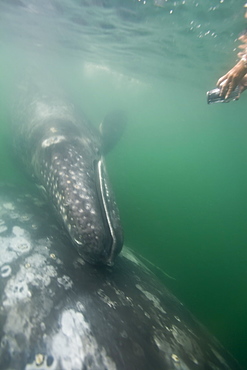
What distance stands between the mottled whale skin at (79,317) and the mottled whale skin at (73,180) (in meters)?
0.55

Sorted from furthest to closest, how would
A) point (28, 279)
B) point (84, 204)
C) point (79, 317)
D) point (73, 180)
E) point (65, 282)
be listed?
point (73, 180)
point (84, 204)
point (65, 282)
point (28, 279)
point (79, 317)

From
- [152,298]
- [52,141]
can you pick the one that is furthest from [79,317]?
[52,141]

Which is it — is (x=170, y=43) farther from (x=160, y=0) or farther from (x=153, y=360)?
(x=153, y=360)

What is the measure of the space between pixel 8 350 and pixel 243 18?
48.5 ft

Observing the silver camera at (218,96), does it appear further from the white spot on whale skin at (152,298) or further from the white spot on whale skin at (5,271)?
the white spot on whale skin at (5,271)

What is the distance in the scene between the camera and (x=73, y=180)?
5395 mm

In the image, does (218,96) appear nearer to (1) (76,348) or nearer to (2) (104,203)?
(2) (104,203)

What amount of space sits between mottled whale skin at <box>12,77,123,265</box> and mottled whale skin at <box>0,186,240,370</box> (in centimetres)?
55

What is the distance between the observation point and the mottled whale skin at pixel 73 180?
4.60 metres

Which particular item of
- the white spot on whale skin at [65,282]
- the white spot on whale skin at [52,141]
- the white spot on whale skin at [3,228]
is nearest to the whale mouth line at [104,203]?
the white spot on whale skin at [65,282]

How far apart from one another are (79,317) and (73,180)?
2.89 metres

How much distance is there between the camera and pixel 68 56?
27234mm

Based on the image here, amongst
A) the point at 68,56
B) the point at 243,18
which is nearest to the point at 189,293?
the point at 243,18

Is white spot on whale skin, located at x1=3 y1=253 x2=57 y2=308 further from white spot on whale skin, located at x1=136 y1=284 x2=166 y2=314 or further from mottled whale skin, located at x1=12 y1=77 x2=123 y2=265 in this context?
white spot on whale skin, located at x1=136 y1=284 x2=166 y2=314
